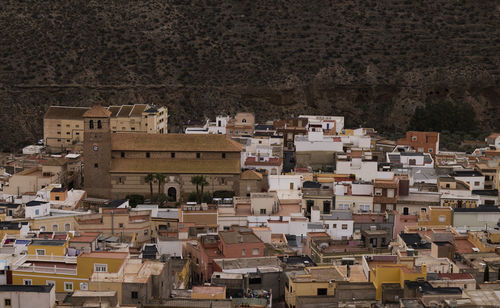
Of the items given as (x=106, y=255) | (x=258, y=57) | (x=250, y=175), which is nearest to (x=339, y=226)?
(x=250, y=175)

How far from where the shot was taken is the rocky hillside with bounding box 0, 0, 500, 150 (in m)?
88.4

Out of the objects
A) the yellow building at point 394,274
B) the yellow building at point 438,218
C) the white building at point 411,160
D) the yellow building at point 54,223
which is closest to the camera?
the yellow building at point 394,274

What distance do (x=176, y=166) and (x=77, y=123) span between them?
1672 centimetres

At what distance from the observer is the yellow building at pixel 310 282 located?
3222 centimetres

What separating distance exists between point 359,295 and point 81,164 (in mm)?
32926

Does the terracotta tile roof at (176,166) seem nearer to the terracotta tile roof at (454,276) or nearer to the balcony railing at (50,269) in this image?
the balcony railing at (50,269)

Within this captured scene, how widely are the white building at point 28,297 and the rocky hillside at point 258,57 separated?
56.7m

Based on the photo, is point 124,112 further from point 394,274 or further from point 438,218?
point 394,274

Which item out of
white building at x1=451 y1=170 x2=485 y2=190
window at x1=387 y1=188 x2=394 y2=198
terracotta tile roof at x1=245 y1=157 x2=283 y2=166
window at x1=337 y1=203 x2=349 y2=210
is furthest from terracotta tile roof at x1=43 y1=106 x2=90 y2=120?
white building at x1=451 y1=170 x2=485 y2=190

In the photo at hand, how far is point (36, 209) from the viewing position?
145 feet

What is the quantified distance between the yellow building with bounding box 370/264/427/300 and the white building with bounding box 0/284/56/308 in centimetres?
1207

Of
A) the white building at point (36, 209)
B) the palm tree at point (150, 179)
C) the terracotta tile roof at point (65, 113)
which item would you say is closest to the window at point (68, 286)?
the white building at point (36, 209)

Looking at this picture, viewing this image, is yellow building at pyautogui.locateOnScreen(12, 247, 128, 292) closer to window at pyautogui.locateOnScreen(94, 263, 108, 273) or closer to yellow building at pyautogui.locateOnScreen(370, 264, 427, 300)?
window at pyautogui.locateOnScreen(94, 263, 108, 273)

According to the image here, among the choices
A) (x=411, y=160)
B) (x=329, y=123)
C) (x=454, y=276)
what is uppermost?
(x=329, y=123)
